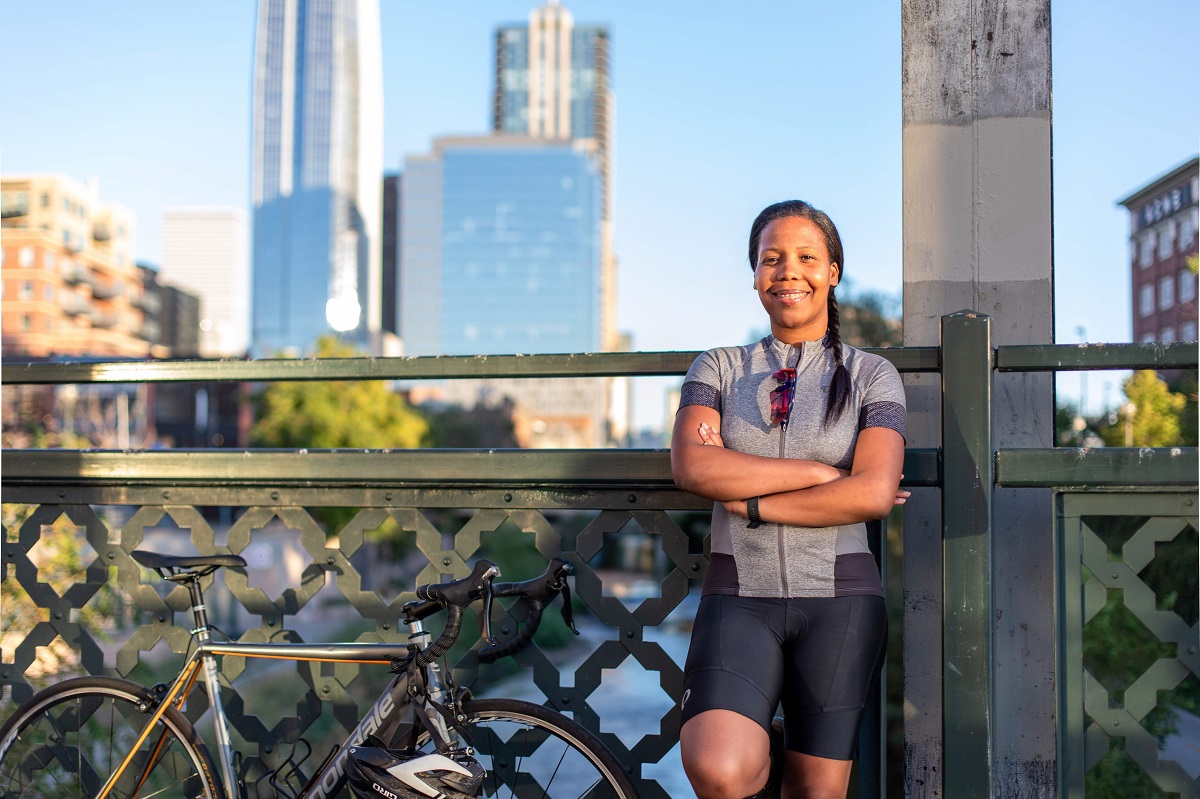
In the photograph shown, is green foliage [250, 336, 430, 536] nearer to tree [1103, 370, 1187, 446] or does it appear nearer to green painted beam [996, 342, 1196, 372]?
tree [1103, 370, 1187, 446]

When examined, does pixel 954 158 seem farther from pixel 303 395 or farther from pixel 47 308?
pixel 47 308

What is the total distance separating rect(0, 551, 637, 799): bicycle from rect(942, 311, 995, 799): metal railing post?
96 cm

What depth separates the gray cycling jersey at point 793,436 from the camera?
273 centimetres

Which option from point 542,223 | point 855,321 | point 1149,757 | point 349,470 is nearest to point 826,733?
point 1149,757

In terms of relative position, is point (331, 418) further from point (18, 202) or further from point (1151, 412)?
point (18, 202)

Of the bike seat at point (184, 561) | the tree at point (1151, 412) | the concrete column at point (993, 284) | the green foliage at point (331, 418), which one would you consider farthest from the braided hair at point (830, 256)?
the green foliage at point (331, 418)

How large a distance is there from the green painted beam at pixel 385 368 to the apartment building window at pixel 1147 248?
5571mm

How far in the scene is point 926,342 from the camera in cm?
355

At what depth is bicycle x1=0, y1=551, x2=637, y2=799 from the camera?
110 inches

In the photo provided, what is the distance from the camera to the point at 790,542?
2.73m

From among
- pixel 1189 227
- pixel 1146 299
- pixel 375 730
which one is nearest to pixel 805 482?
pixel 375 730

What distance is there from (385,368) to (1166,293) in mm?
10357

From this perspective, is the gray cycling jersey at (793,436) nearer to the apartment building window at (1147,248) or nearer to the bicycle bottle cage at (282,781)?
the bicycle bottle cage at (282,781)

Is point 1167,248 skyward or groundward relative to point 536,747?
skyward
